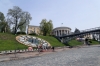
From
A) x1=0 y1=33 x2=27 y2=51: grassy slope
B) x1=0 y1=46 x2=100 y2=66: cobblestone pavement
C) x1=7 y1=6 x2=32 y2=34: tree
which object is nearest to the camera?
x1=0 y1=46 x2=100 y2=66: cobblestone pavement

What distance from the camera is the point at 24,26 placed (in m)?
67.9

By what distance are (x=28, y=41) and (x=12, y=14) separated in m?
21.5

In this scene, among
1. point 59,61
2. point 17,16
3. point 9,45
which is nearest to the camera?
point 59,61

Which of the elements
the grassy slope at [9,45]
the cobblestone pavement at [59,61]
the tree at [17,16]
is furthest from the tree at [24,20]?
the cobblestone pavement at [59,61]

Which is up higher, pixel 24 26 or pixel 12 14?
pixel 12 14

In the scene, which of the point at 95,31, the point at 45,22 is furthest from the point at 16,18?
the point at 95,31

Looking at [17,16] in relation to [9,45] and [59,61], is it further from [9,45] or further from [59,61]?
[59,61]

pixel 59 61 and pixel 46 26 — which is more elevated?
pixel 46 26

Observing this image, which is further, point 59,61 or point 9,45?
point 9,45

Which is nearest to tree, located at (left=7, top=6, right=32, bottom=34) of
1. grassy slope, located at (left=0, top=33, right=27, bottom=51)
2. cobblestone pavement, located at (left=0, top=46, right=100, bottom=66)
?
grassy slope, located at (left=0, top=33, right=27, bottom=51)

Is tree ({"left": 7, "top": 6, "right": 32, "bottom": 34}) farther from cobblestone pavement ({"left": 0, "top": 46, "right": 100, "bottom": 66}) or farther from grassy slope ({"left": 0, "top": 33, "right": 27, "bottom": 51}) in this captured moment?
cobblestone pavement ({"left": 0, "top": 46, "right": 100, "bottom": 66})

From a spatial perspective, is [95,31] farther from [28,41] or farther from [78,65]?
[78,65]

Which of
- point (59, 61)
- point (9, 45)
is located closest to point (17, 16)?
point (9, 45)

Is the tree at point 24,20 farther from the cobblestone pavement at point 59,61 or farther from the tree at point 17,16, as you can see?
the cobblestone pavement at point 59,61
